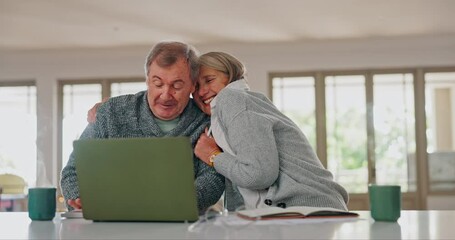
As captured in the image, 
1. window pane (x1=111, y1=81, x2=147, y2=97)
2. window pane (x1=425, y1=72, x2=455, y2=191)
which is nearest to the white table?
window pane (x1=425, y1=72, x2=455, y2=191)

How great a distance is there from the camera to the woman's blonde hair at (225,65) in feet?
7.91

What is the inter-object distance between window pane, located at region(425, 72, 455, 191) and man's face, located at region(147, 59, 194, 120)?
7.10m

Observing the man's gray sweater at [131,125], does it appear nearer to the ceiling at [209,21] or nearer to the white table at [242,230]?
the white table at [242,230]

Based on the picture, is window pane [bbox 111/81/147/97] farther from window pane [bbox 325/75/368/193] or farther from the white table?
the white table

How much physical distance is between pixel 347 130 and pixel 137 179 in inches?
296

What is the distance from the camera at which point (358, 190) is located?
8.90 meters

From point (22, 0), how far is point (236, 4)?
84.0 inches

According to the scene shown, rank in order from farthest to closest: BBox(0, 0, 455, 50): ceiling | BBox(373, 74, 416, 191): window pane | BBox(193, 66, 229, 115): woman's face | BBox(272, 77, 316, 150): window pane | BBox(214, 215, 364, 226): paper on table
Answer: BBox(272, 77, 316, 150): window pane < BBox(373, 74, 416, 191): window pane < BBox(0, 0, 455, 50): ceiling < BBox(193, 66, 229, 115): woman's face < BBox(214, 215, 364, 226): paper on table

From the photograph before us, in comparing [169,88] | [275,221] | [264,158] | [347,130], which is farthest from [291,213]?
[347,130]

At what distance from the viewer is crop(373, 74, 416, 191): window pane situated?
351 inches

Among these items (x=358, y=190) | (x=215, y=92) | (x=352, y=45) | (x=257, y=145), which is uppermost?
(x=352, y=45)

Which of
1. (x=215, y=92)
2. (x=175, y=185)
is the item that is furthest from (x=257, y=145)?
(x=215, y=92)

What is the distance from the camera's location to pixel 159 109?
2340mm

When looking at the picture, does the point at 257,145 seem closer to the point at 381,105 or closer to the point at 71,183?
the point at 71,183
